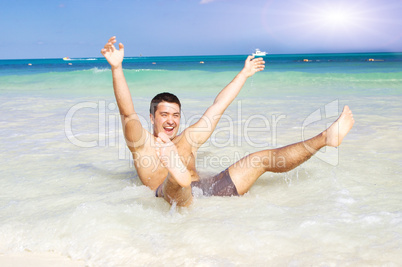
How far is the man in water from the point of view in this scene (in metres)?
2.30

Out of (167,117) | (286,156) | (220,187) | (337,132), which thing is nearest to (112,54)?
(167,117)

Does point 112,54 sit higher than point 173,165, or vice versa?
point 112,54

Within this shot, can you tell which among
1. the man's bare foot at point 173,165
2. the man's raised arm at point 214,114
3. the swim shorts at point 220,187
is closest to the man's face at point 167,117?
the man's raised arm at point 214,114

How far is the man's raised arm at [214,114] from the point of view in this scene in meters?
2.79

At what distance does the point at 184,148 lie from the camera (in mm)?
2789

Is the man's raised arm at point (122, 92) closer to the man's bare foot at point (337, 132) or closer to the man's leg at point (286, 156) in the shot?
the man's leg at point (286, 156)

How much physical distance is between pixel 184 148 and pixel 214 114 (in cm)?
37

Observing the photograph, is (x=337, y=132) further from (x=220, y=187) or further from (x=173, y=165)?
(x=173, y=165)

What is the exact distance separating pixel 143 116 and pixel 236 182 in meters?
4.08

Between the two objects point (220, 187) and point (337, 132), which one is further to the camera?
point (220, 187)

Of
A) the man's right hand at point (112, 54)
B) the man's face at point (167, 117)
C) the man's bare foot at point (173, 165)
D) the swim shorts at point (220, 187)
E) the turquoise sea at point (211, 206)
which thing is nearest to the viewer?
the turquoise sea at point (211, 206)

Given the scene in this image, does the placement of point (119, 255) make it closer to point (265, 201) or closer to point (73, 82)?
point (265, 201)

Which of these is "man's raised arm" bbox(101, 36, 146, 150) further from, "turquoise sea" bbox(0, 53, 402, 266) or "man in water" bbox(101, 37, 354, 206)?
"turquoise sea" bbox(0, 53, 402, 266)

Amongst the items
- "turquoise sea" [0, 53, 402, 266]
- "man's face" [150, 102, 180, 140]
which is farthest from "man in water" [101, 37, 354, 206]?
"turquoise sea" [0, 53, 402, 266]
